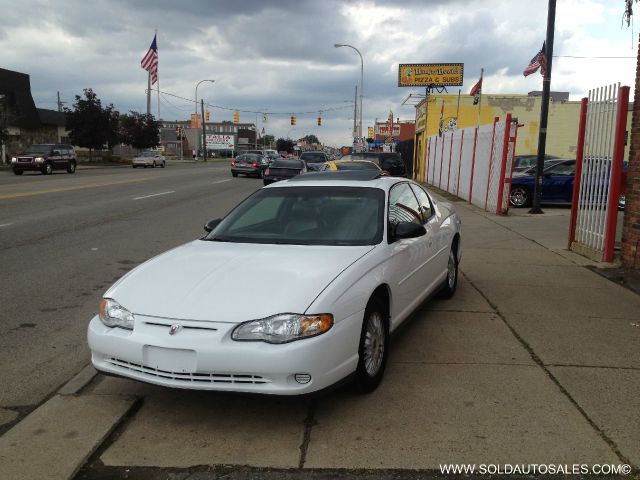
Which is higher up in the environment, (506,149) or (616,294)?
(506,149)

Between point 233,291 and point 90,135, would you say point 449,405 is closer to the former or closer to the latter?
point 233,291

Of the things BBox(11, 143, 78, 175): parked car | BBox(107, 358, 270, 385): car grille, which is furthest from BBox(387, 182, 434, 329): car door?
BBox(11, 143, 78, 175): parked car

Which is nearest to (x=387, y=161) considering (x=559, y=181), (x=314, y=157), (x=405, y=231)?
(x=559, y=181)

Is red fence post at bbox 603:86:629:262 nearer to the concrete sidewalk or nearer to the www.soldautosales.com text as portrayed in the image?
the concrete sidewalk

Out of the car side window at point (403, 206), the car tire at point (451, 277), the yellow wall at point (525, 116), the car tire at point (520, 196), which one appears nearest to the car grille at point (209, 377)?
the car side window at point (403, 206)

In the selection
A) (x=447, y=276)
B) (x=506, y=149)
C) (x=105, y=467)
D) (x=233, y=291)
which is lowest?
(x=105, y=467)

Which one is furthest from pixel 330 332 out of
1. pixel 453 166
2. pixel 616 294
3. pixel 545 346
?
pixel 453 166

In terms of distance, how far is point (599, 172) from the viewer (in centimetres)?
880

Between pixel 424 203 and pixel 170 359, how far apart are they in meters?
3.58

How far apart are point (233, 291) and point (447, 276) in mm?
3476

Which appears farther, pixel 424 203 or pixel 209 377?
pixel 424 203

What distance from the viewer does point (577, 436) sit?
350 centimetres

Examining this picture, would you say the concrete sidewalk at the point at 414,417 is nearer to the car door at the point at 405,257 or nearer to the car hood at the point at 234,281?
the car door at the point at 405,257

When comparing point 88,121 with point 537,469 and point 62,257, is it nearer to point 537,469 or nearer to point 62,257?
point 62,257
